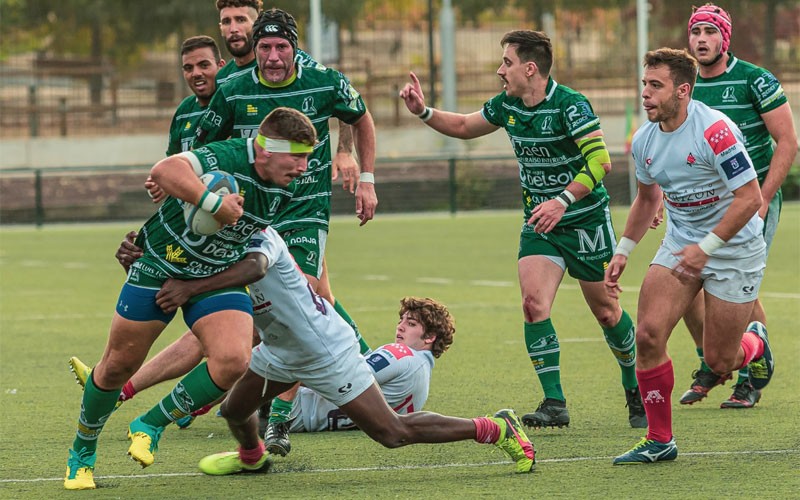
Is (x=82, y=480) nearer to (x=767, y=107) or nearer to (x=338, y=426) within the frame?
(x=338, y=426)

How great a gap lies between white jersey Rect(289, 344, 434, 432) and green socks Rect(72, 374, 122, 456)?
1543 mm

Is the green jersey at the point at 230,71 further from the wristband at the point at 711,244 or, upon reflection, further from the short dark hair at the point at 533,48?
the wristband at the point at 711,244

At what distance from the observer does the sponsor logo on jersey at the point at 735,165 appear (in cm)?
666

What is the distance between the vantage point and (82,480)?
6371 millimetres

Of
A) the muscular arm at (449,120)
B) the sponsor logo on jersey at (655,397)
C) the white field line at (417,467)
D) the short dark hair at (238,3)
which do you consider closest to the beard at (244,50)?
the short dark hair at (238,3)

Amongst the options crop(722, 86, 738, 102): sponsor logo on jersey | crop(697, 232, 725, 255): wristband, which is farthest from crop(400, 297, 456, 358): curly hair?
crop(722, 86, 738, 102): sponsor logo on jersey

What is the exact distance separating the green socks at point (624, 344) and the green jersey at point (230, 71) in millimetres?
2575

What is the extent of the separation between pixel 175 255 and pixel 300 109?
1.90m

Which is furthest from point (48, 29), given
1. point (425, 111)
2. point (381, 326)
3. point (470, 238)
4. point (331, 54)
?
point (425, 111)

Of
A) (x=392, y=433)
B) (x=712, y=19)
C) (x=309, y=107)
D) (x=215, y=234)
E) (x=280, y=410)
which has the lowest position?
(x=280, y=410)

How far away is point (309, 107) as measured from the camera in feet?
25.6

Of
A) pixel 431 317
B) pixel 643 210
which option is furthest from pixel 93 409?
pixel 643 210

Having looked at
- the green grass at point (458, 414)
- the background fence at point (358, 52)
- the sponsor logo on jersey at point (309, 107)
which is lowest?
the green grass at point (458, 414)

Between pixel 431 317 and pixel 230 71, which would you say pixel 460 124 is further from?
pixel 230 71
